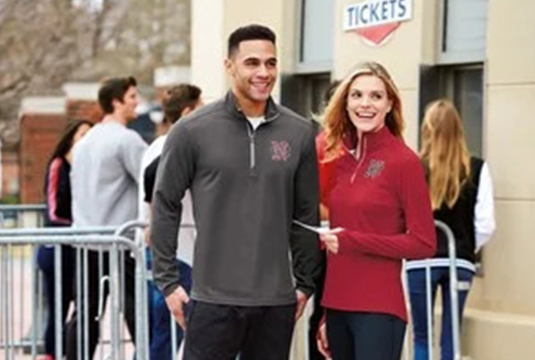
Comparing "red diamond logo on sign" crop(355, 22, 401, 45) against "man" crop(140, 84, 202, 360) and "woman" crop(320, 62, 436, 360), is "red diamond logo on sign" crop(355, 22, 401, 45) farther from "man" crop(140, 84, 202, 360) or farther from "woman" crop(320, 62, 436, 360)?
"woman" crop(320, 62, 436, 360)

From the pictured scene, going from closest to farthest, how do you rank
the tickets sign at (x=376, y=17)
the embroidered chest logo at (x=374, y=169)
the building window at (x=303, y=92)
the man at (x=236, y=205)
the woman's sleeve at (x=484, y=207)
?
the man at (x=236, y=205) → the embroidered chest logo at (x=374, y=169) → the woman's sleeve at (x=484, y=207) → the tickets sign at (x=376, y=17) → the building window at (x=303, y=92)

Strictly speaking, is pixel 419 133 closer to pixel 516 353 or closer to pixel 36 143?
pixel 516 353

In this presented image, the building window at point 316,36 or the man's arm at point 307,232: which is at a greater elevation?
the building window at point 316,36

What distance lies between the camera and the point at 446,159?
927 centimetres

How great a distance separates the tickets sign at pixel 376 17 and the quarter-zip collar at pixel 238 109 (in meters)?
3.96

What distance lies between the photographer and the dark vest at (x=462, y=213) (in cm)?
933

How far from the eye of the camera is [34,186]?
1636 inches

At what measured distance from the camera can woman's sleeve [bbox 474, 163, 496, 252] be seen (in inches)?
367

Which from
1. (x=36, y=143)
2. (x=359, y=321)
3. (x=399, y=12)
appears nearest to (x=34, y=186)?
(x=36, y=143)

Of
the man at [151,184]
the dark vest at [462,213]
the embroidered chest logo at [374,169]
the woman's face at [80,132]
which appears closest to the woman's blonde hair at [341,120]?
the embroidered chest logo at [374,169]

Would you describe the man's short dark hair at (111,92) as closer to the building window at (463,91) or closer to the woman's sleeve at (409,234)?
the building window at (463,91)

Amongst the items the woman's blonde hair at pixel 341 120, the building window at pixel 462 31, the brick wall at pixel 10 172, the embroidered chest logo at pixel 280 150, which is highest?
the building window at pixel 462 31

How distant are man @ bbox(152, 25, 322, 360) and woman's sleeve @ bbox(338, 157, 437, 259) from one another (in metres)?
0.32

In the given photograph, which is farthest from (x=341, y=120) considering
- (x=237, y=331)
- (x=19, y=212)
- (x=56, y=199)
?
(x=19, y=212)
